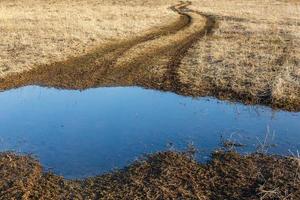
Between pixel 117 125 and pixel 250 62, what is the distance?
9.75 meters

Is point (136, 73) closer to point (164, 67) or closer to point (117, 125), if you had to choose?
point (164, 67)

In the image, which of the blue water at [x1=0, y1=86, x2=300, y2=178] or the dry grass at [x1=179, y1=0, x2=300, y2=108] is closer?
the blue water at [x1=0, y1=86, x2=300, y2=178]

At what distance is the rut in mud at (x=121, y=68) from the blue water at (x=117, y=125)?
877 millimetres

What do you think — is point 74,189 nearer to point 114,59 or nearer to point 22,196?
point 22,196

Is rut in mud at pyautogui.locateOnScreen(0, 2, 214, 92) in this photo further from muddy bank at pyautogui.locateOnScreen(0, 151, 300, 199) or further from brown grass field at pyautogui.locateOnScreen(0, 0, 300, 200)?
muddy bank at pyautogui.locateOnScreen(0, 151, 300, 199)

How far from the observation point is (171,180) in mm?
12125

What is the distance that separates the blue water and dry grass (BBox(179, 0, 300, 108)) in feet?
4.74

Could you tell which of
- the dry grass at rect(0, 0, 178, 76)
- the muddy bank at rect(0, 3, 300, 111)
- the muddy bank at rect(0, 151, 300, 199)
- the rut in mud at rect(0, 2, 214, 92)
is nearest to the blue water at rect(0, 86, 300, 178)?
the muddy bank at rect(0, 151, 300, 199)

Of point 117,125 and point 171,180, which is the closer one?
point 171,180

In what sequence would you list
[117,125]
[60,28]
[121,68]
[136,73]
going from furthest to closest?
[60,28], [121,68], [136,73], [117,125]

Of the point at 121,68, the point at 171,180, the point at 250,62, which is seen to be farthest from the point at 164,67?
the point at 171,180

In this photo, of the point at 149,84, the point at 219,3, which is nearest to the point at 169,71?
the point at 149,84

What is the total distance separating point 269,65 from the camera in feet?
75.9

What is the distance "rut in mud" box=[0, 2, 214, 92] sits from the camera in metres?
21.0
